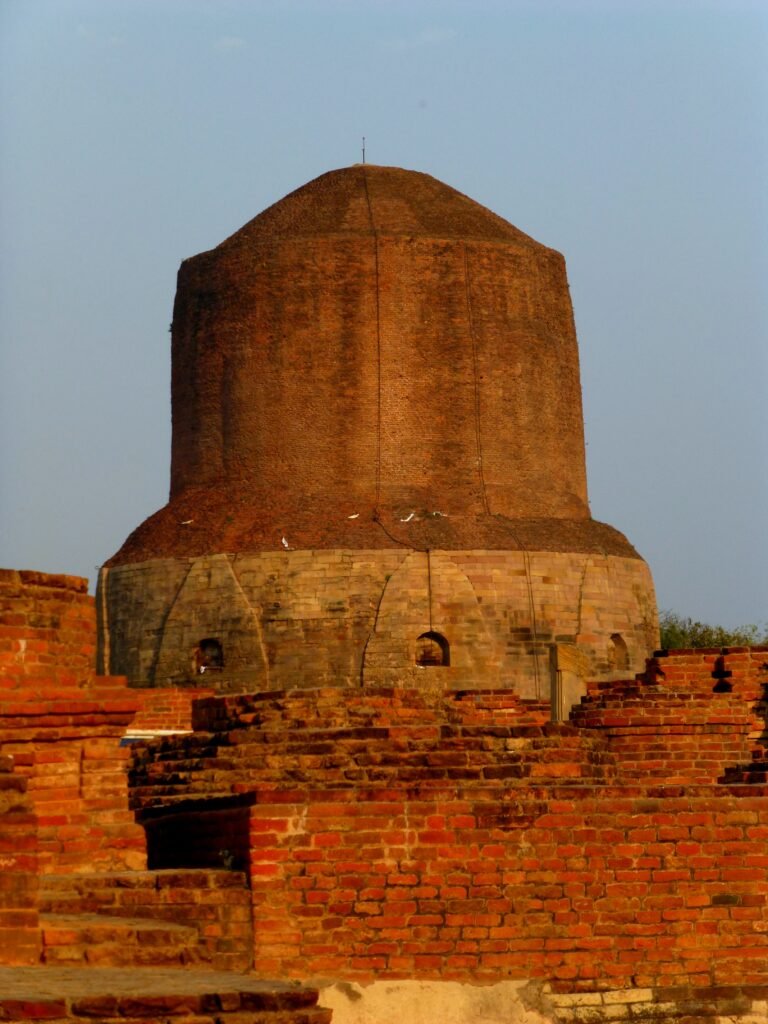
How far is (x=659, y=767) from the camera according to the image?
42.2ft

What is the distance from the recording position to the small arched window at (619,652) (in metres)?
23.9

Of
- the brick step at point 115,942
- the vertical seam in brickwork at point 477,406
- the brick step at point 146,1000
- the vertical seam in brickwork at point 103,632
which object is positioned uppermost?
the vertical seam in brickwork at point 477,406

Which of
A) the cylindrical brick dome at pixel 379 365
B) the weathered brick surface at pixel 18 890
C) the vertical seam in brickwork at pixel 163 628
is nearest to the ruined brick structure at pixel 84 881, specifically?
the weathered brick surface at pixel 18 890

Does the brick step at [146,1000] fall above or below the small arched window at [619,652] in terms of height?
below

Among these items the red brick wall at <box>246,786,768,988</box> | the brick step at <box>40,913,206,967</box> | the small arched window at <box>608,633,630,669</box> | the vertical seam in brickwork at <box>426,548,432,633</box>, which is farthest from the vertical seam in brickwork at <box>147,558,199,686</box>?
the brick step at <box>40,913,206,967</box>

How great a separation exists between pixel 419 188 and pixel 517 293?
6.36 ft

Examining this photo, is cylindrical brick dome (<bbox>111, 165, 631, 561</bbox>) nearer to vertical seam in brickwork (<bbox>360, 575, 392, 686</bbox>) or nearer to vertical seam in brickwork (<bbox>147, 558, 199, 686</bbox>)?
vertical seam in brickwork (<bbox>147, 558, 199, 686</bbox>)

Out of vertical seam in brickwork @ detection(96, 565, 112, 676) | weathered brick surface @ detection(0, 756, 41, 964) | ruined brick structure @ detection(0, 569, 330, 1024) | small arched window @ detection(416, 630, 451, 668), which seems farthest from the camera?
vertical seam in brickwork @ detection(96, 565, 112, 676)

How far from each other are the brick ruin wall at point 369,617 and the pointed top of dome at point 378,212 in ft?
13.2

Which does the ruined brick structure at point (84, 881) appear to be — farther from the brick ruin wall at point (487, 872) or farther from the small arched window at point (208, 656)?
the small arched window at point (208, 656)

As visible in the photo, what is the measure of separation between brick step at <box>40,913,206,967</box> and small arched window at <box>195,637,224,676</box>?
15.0m

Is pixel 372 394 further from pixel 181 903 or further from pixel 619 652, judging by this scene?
pixel 181 903

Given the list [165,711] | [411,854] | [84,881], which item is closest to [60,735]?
[84,881]

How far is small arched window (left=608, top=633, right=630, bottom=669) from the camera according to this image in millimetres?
23859
